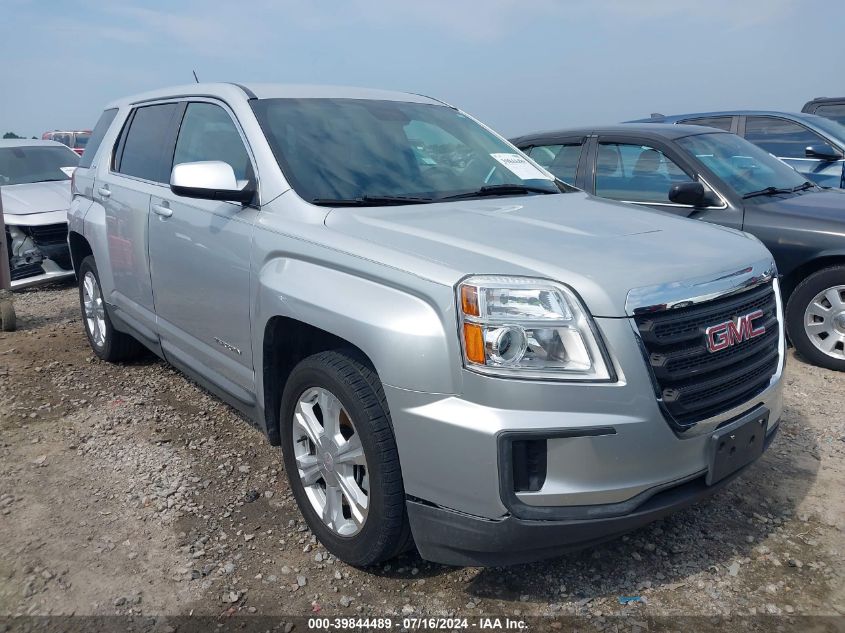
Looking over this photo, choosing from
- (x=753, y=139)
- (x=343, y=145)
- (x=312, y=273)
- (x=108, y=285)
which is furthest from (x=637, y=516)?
(x=753, y=139)

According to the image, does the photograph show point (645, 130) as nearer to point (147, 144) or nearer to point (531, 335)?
point (147, 144)

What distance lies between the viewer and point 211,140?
353 cm

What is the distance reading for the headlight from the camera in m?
2.08

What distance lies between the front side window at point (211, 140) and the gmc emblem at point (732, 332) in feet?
6.52

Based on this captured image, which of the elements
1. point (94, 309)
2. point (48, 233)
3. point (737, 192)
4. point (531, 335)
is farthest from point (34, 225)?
point (531, 335)

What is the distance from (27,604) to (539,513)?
1.88 metres

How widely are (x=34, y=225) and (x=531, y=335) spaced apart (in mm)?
6957

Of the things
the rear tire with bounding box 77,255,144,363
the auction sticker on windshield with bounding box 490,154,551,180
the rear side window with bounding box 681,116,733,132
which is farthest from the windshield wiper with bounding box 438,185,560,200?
the rear side window with bounding box 681,116,733,132

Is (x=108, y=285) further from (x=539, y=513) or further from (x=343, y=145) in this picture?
(x=539, y=513)

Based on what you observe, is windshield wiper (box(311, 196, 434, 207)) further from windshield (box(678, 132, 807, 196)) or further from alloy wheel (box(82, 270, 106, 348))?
windshield (box(678, 132, 807, 196))

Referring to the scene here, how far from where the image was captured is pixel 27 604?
8.32ft

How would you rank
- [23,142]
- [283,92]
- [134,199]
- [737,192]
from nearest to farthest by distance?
[283,92], [134,199], [737,192], [23,142]

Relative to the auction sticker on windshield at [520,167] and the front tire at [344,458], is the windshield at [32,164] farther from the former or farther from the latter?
the front tire at [344,458]

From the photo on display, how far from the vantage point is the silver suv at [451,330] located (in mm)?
2094
